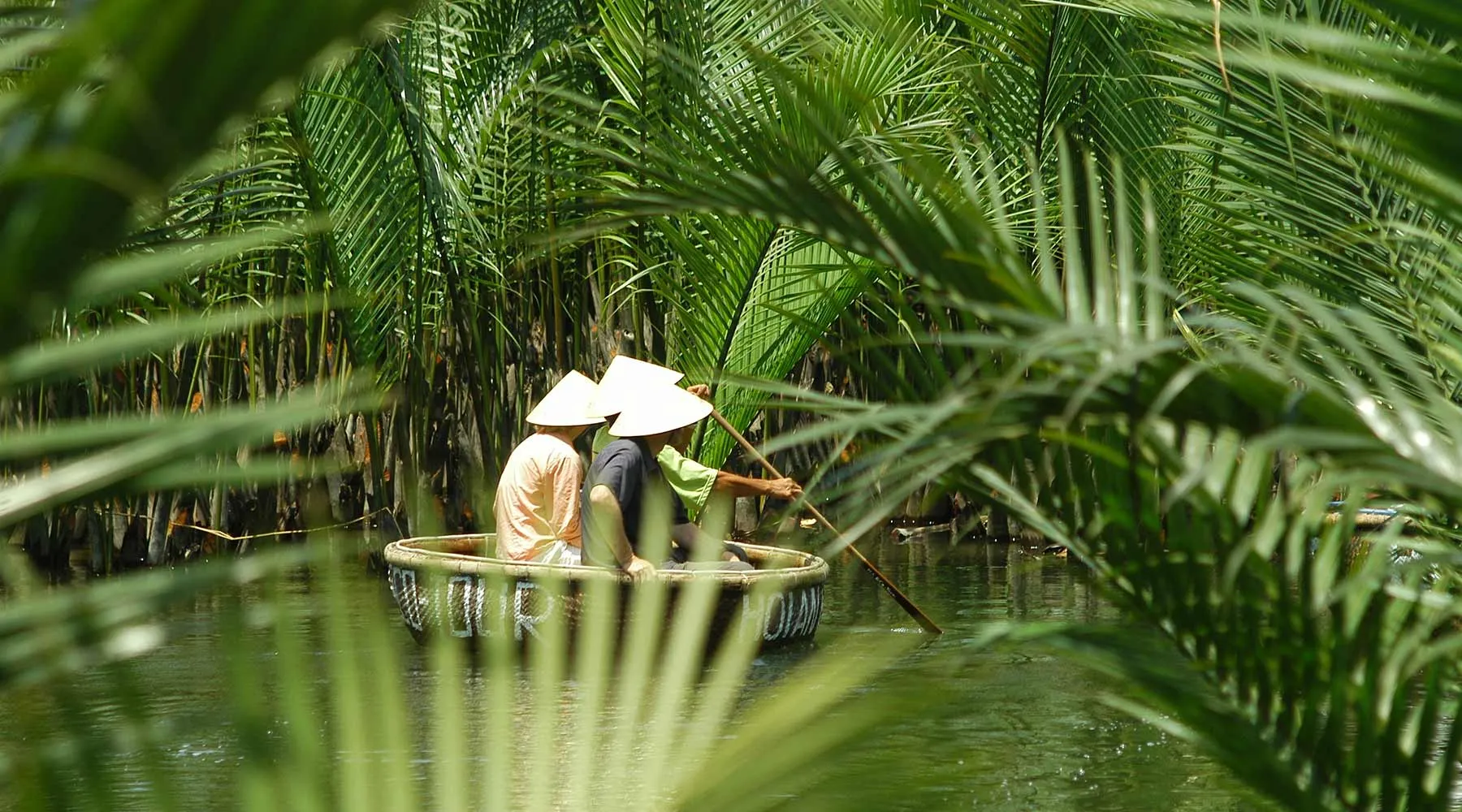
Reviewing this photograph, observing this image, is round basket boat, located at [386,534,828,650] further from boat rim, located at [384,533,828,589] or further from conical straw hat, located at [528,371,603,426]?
conical straw hat, located at [528,371,603,426]

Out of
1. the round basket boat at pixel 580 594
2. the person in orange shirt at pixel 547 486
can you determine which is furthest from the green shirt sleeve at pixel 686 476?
the person in orange shirt at pixel 547 486

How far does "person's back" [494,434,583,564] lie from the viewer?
10.1 metres

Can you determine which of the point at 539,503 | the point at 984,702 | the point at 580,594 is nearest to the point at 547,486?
the point at 539,503

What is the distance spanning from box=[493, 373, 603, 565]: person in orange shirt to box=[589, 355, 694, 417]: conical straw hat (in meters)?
0.12

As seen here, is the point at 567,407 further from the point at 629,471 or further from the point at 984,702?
the point at 984,702

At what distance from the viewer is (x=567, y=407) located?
10062 millimetres

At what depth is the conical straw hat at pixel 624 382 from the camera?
386 inches

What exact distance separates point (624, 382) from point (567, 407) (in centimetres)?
38

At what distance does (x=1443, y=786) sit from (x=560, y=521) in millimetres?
8304

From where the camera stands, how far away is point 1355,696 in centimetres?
215

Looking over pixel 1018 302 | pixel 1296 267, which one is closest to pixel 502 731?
pixel 1018 302

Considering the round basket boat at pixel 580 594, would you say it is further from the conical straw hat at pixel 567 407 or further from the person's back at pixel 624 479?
the conical straw hat at pixel 567 407

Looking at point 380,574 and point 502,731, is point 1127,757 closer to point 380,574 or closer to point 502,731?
point 502,731

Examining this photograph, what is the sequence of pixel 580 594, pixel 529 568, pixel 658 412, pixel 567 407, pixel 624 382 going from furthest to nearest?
pixel 567 407
pixel 624 382
pixel 658 412
pixel 580 594
pixel 529 568
